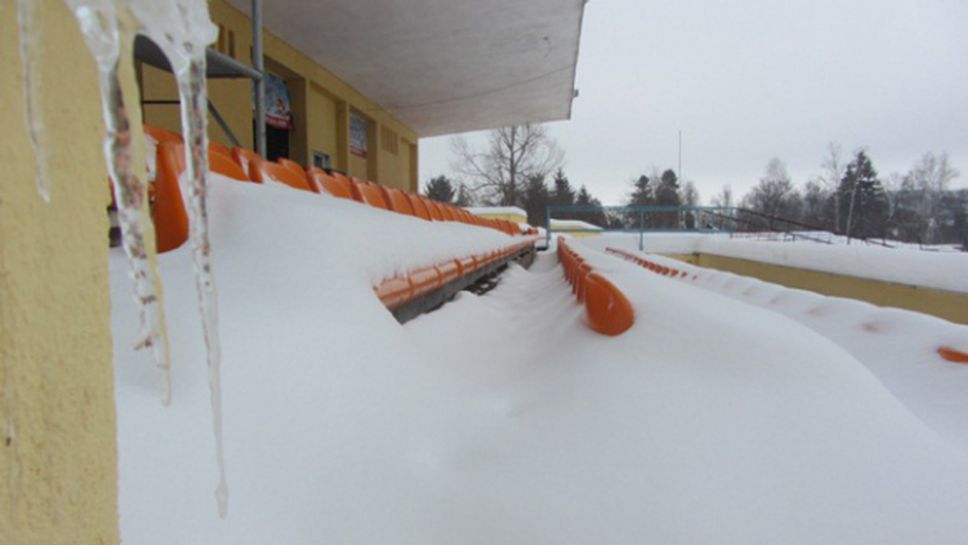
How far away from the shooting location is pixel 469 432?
1.24 meters

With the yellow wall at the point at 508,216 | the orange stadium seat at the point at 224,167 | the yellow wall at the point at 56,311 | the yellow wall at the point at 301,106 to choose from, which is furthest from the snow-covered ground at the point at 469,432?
the yellow wall at the point at 508,216

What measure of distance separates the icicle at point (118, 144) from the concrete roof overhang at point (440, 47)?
723cm

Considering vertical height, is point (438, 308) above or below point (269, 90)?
below

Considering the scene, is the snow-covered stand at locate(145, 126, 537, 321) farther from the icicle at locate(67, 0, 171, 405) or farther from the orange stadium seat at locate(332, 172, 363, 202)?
the icicle at locate(67, 0, 171, 405)

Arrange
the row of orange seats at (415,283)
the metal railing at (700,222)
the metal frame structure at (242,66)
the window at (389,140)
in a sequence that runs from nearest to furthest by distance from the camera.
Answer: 1. the row of orange seats at (415,283)
2. the metal frame structure at (242,66)
3. the window at (389,140)
4. the metal railing at (700,222)

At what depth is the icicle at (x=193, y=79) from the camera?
475 mm

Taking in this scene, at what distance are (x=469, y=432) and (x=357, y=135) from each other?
10659mm

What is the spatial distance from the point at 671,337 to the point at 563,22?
25.6 feet

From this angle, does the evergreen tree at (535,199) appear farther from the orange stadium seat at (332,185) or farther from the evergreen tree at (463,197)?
the orange stadium seat at (332,185)

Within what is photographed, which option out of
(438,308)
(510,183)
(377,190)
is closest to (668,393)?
(438,308)

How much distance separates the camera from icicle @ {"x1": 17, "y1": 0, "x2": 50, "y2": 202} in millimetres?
375

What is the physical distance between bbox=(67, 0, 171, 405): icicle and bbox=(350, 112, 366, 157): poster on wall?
1058 centimetres

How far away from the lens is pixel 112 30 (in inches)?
16.8

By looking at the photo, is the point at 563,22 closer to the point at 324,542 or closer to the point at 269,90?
the point at 269,90
